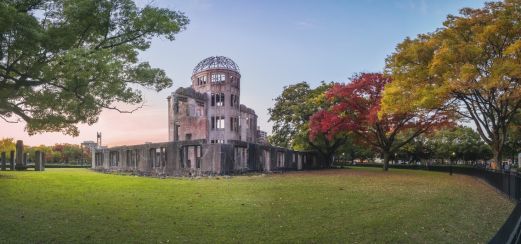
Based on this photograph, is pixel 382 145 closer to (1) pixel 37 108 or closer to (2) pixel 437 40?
(2) pixel 437 40

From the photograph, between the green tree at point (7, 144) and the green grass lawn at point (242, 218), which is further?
the green tree at point (7, 144)

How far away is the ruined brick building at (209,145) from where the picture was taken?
1041 inches

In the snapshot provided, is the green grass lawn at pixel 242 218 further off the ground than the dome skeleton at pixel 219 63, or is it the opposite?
the dome skeleton at pixel 219 63

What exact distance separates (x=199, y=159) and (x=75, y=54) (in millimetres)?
16122

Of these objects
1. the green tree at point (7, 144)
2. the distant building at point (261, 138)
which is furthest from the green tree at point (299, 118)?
the green tree at point (7, 144)

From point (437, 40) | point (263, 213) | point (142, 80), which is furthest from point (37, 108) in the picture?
point (437, 40)

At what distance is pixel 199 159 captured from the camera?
Result: 27.0 meters

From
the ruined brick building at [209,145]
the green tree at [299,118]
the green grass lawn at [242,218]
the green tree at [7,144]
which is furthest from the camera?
the green tree at [7,144]

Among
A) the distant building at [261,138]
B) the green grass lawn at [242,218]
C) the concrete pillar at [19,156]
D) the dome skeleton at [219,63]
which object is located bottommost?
the green grass lawn at [242,218]

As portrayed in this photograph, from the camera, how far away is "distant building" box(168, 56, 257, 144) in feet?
159

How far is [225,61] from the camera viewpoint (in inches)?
1921

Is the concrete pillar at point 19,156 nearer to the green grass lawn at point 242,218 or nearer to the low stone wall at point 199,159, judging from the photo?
the low stone wall at point 199,159

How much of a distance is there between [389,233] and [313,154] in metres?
37.4

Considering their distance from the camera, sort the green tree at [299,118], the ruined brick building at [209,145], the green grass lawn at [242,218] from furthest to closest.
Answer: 1. the green tree at [299,118]
2. the ruined brick building at [209,145]
3. the green grass lawn at [242,218]
